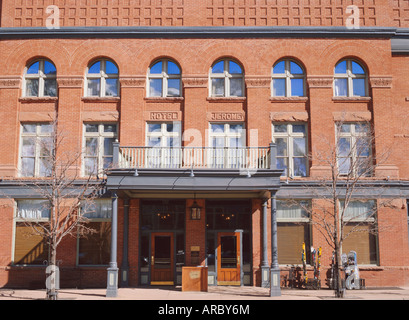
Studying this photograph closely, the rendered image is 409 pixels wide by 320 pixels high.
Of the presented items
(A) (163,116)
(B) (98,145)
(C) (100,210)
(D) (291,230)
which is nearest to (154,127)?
(A) (163,116)

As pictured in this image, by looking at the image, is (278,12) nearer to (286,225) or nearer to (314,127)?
(314,127)

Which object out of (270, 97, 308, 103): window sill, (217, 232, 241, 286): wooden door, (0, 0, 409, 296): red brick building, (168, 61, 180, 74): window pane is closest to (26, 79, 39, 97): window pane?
(0, 0, 409, 296): red brick building

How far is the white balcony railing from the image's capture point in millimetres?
17853

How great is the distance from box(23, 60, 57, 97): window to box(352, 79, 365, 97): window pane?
44.6 feet

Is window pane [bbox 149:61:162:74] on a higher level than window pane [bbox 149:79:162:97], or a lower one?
higher

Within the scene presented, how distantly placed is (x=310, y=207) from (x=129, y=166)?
7924 millimetres

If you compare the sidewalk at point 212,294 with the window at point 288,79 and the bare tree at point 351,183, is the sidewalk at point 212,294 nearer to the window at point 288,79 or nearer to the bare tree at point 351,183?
the bare tree at point 351,183

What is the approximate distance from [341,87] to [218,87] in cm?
558

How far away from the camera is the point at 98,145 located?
66.7ft

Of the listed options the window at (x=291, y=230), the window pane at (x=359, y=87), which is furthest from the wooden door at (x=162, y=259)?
the window pane at (x=359, y=87)

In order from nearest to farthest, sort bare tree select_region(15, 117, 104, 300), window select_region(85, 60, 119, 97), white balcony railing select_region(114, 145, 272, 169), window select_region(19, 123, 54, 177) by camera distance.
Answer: white balcony railing select_region(114, 145, 272, 169)
bare tree select_region(15, 117, 104, 300)
window select_region(19, 123, 54, 177)
window select_region(85, 60, 119, 97)

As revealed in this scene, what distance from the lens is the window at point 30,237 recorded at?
1950 cm

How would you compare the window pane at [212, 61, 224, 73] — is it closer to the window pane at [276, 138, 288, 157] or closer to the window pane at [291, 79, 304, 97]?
the window pane at [291, 79, 304, 97]
